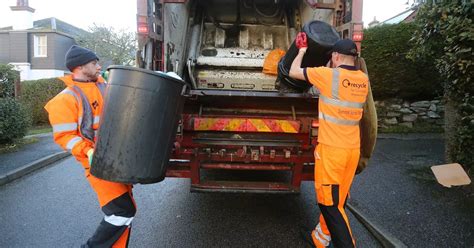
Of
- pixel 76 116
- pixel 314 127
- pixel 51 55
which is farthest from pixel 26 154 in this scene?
pixel 51 55

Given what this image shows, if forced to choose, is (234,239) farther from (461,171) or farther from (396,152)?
(396,152)

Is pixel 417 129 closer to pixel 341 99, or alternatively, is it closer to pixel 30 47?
pixel 341 99

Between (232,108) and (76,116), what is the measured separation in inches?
57.1

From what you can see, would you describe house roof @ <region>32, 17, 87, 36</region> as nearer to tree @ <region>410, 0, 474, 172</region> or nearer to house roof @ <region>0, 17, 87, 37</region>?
house roof @ <region>0, 17, 87, 37</region>

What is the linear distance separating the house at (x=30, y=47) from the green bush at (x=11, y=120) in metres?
18.0

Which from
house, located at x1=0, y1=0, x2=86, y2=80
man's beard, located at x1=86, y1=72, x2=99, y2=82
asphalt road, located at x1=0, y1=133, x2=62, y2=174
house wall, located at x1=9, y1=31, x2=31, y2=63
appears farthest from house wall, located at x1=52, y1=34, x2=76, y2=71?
man's beard, located at x1=86, y1=72, x2=99, y2=82

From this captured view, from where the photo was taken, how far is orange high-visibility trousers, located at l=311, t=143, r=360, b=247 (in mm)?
2584

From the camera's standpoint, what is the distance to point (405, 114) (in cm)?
857

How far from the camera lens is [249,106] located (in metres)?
3.41

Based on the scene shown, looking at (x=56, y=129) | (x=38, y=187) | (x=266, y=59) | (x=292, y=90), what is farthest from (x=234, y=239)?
(x=38, y=187)

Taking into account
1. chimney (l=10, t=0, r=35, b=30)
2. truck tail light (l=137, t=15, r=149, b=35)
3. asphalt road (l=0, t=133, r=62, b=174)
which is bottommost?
asphalt road (l=0, t=133, r=62, b=174)

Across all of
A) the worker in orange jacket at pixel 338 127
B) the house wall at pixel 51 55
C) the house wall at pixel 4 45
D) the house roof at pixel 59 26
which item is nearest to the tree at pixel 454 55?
the worker in orange jacket at pixel 338 127

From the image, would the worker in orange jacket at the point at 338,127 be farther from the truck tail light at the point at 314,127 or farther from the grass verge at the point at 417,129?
the grass verge at the point at 417,129

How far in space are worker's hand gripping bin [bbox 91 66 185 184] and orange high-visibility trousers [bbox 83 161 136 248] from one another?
0.61 feet
